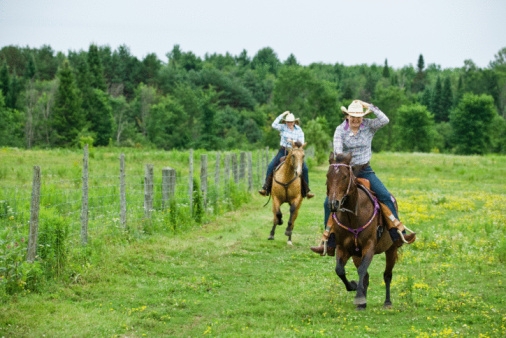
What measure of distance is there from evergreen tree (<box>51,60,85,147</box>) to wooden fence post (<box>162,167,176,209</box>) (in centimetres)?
6497

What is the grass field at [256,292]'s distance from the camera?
8.32m

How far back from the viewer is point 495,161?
60.1 metres

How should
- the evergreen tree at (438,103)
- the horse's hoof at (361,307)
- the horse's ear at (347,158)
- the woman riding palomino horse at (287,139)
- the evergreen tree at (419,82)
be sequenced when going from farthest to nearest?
the evergreen tree at (419,82) → the evergreen tree at (438,103) → the woman riding palomino horse at (287,139) → the horse's hoof at (361,307) → the horse's ear at (347,158)

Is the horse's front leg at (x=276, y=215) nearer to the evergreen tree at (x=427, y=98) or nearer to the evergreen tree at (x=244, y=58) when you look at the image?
the evergreen tree at (x=427, y=98)

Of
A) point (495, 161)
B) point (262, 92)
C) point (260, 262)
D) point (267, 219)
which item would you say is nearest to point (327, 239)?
point (260, 262)

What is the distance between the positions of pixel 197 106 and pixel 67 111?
25922 millimetres

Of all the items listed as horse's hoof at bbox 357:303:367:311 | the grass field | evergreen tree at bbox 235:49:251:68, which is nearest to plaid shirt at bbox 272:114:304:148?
the grass field

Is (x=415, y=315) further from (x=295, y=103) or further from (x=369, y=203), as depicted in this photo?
(x=295, y=103)

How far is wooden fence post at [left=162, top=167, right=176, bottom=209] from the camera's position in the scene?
1713 cm

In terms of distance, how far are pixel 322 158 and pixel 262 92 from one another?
8133 cm

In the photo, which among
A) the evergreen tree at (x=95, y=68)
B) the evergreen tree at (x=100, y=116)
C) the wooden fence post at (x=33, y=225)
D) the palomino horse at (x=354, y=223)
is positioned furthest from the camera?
the evergreen tree at (x=95, y=68)

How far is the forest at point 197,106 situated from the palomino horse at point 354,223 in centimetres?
4962

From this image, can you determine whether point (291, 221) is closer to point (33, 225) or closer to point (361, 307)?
point (361, 307)

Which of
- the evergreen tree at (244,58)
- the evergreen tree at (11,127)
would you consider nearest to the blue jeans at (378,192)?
the evergreen tree at (11,127)
